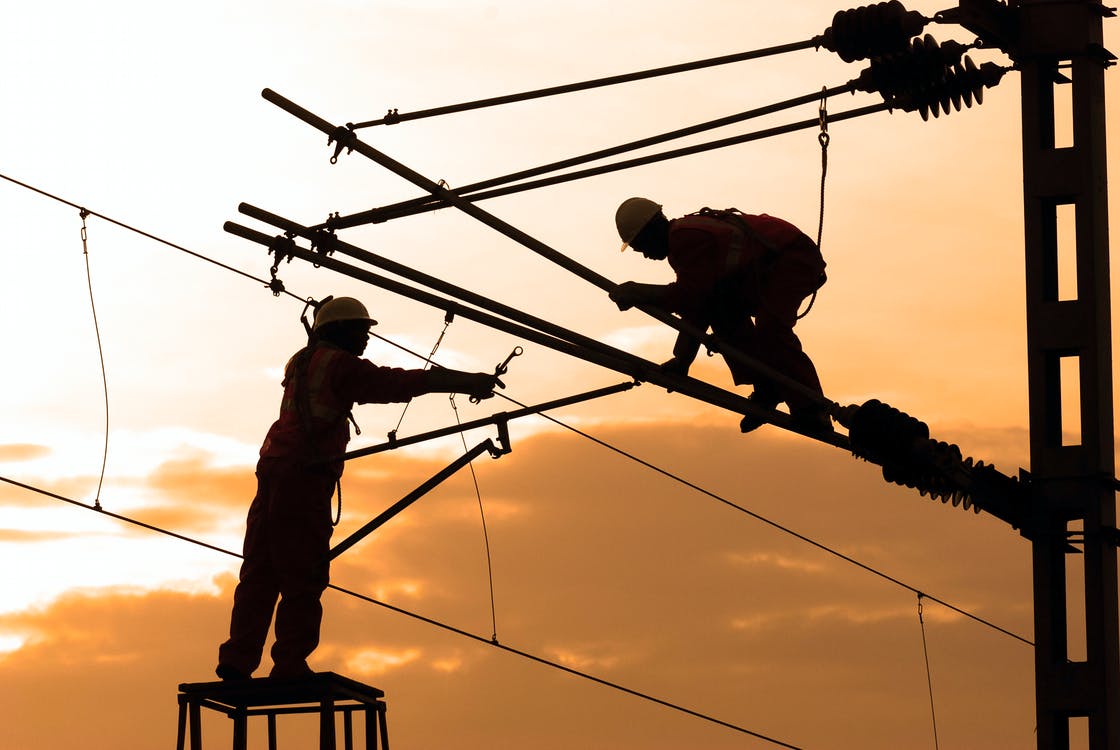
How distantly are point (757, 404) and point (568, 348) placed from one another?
4.54 ft

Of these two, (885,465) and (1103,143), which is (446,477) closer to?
(885,465)

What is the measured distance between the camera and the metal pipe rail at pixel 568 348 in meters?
10.4

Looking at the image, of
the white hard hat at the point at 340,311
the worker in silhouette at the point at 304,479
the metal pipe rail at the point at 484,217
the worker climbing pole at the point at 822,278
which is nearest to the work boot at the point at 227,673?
the worker in silhouette at the point at 304,479

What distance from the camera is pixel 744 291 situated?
36.6ft

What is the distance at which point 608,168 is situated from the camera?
11.5 metres

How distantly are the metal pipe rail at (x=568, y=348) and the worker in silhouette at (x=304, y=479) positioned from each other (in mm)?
1033

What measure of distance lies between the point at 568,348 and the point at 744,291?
136cm

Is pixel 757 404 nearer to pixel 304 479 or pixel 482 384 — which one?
pixel 482 384

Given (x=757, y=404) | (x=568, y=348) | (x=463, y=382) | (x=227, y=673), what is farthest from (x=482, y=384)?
(x=227, y=673)

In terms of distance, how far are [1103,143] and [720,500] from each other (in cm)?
412

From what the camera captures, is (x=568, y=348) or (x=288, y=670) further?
(x=288, y=670)

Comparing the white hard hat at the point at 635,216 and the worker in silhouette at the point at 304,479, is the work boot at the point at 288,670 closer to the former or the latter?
the worker in silhouette at the point at 304,479

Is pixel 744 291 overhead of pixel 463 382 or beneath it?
overhead

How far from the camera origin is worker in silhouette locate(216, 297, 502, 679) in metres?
11.5
